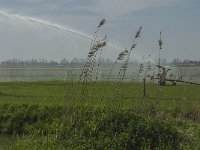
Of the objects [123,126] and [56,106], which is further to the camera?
[56,106]

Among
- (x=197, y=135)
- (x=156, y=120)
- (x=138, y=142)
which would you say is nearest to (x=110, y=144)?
(x=138, y=142)

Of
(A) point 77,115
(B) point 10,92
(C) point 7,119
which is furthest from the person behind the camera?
(B) point 10,92

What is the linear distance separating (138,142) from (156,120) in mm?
904

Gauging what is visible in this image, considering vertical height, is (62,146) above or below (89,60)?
below

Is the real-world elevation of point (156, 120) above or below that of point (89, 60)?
below

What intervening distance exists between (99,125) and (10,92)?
2028 centimetres

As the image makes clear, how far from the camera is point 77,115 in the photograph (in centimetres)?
1243

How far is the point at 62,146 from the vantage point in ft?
38.3

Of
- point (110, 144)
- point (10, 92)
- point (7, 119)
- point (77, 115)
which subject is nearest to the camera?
point (110, 144)

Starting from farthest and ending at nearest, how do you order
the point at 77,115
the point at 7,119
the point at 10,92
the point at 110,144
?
the point at 10,92 → the point at 7,119 → the point at 77,115 → the point at 110,144

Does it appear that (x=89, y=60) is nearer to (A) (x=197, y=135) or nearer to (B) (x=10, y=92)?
(A) (x=197, y=135)

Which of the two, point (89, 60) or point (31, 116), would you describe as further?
point (31, 116)

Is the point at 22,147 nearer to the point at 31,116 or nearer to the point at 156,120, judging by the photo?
the point at 156,120

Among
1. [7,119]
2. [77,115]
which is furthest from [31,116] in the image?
[77,115]
